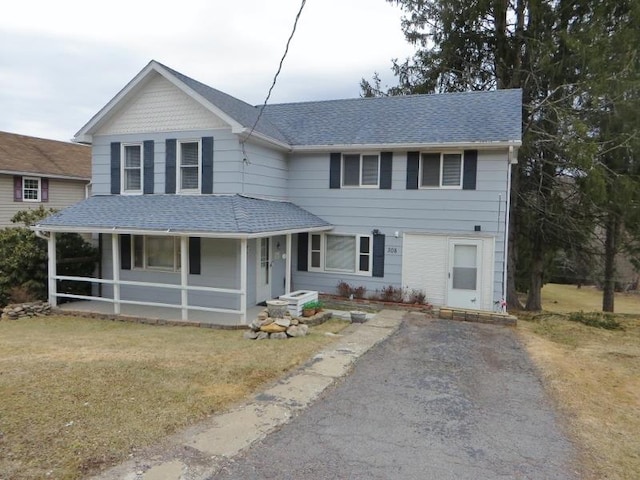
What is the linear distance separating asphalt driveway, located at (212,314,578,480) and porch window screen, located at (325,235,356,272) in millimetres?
6042

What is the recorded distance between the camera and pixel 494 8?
57.5ft

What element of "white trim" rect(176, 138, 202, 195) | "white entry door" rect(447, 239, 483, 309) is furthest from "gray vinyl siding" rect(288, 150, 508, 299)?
"white trim" rect(176, 138, 202, 195)

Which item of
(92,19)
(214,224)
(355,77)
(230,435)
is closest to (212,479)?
(230,435)

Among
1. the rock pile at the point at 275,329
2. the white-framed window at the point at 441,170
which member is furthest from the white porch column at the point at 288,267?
the white-framed window at the point at 441,170

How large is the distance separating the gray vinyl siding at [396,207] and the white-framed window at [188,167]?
10.6 feet

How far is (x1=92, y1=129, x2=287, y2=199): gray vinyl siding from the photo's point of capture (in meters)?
12.1

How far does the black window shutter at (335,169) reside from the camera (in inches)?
549

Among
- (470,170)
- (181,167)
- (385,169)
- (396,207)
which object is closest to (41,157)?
(181,167)

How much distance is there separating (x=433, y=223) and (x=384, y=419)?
27.5 feet

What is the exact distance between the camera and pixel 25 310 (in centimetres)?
1211

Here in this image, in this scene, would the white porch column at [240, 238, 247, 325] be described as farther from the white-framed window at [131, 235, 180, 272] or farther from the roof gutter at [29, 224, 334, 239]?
the white-framed window at [131, 235, 180, 272]

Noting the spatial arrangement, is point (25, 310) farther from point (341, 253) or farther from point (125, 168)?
point (341, 253)

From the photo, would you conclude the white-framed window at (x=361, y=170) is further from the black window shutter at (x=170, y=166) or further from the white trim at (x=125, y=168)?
the white trim at (x=125, y=168)

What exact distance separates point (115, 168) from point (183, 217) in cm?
379
